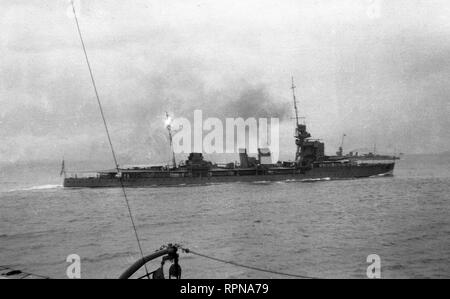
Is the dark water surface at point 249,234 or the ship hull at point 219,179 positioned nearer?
the dark water surface at point 249,234

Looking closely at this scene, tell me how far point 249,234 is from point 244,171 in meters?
42.4

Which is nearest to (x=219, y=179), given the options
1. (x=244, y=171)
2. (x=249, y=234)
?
(x=244, y=171)

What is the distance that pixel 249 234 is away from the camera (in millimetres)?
22953

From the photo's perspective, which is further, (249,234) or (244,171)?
(244,171)

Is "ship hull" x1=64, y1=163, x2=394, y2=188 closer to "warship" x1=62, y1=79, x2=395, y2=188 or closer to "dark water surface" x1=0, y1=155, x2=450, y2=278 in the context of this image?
"warship" x1=62, y1=79, x2=395, y2=188

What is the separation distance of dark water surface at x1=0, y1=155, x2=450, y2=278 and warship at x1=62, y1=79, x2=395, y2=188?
21731mm

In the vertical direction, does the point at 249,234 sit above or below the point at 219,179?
below

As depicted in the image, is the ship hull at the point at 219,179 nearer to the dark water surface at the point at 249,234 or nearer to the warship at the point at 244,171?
the warship at the point at 244,171

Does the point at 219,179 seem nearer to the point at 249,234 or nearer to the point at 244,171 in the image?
the point at 244,171

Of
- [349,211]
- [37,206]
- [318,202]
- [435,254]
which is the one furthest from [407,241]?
[37,206]

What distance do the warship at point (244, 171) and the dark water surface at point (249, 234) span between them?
21731mm

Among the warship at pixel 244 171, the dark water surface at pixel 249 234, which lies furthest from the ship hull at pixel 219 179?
the dark water surface at pixel 249 234

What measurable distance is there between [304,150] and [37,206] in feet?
152

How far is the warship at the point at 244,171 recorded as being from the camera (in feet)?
203
